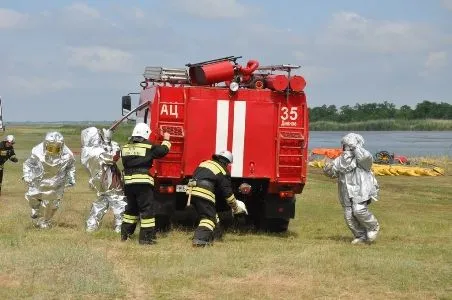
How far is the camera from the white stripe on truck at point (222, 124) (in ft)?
33.7

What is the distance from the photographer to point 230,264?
7930 millimetres

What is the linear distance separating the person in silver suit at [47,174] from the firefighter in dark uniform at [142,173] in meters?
1.76

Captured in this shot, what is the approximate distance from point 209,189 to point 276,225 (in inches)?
80.5

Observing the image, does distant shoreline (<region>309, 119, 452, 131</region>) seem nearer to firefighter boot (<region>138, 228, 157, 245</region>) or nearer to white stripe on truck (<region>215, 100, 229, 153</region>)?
white stripe on truck (<region>215, 100, 229, 153</region>)

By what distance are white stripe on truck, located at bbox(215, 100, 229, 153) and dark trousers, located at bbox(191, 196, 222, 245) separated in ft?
3.32

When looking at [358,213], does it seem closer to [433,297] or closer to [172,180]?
[172,180]

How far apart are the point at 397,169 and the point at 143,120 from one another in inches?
636

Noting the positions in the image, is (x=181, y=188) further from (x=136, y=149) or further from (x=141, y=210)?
(x=136, y=149)

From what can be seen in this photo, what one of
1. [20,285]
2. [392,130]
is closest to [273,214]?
[20,285]

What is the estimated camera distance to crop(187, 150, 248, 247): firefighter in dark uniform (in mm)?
9539

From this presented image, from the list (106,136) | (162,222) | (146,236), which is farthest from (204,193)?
(106,136)

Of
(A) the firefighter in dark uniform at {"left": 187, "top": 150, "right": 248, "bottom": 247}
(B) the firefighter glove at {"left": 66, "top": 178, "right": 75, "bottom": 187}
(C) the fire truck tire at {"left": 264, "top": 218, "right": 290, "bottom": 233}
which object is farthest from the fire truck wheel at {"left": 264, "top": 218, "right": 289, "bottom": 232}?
(B) the firefighter glove at {"left": 66, "top": 178, "right": 75, "bottom": 187}

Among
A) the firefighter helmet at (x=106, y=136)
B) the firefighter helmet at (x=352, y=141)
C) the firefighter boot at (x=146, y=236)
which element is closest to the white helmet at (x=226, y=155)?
the firefighter boot at (x=146, y=236)

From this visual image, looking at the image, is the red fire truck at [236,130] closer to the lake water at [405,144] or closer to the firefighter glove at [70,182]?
the firefighter glove at [70,182]
